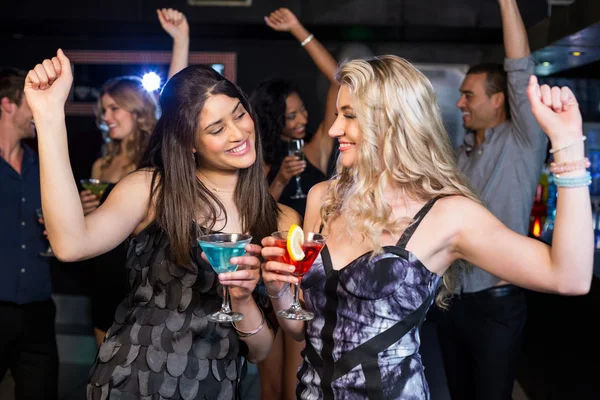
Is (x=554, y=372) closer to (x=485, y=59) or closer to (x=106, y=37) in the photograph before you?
(x=485, y=59)

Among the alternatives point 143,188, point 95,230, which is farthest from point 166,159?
point 95,230

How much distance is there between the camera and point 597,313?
10.2ft

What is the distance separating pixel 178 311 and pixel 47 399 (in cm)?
118

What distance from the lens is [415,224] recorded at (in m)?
1.82

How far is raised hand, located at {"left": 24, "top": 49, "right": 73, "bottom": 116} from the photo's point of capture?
1.75m

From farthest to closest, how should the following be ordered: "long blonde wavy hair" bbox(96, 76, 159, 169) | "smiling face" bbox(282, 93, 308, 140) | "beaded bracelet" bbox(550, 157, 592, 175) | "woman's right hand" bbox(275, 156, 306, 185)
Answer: "smiling face" bbox(282, 93, 308, 140) < "long blonde wavy hair" bbox(96, 76, 159, 169) < "woman's right hand" bbox(275, 156, 306, 185) < "beaded bracelet" bbox(550, 157, 592, 175)

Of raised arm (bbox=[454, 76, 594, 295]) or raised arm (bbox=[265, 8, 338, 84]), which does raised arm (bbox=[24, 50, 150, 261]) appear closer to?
raised arm (bbox=[454, 76, 594, 295])

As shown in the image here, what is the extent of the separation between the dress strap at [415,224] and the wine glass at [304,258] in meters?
0.20

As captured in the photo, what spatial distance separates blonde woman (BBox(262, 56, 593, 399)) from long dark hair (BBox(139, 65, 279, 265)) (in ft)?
1.12

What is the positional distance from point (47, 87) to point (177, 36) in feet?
4.57

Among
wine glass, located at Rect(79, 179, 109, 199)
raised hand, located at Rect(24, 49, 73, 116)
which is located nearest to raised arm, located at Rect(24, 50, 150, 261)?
raised hand, located at Rect(24, 49, 73, 116)

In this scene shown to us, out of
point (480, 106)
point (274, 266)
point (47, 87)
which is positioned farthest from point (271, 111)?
point (274, 266)

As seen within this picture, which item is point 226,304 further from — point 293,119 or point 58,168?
point 293,119

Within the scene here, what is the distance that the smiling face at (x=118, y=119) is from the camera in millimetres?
3658
